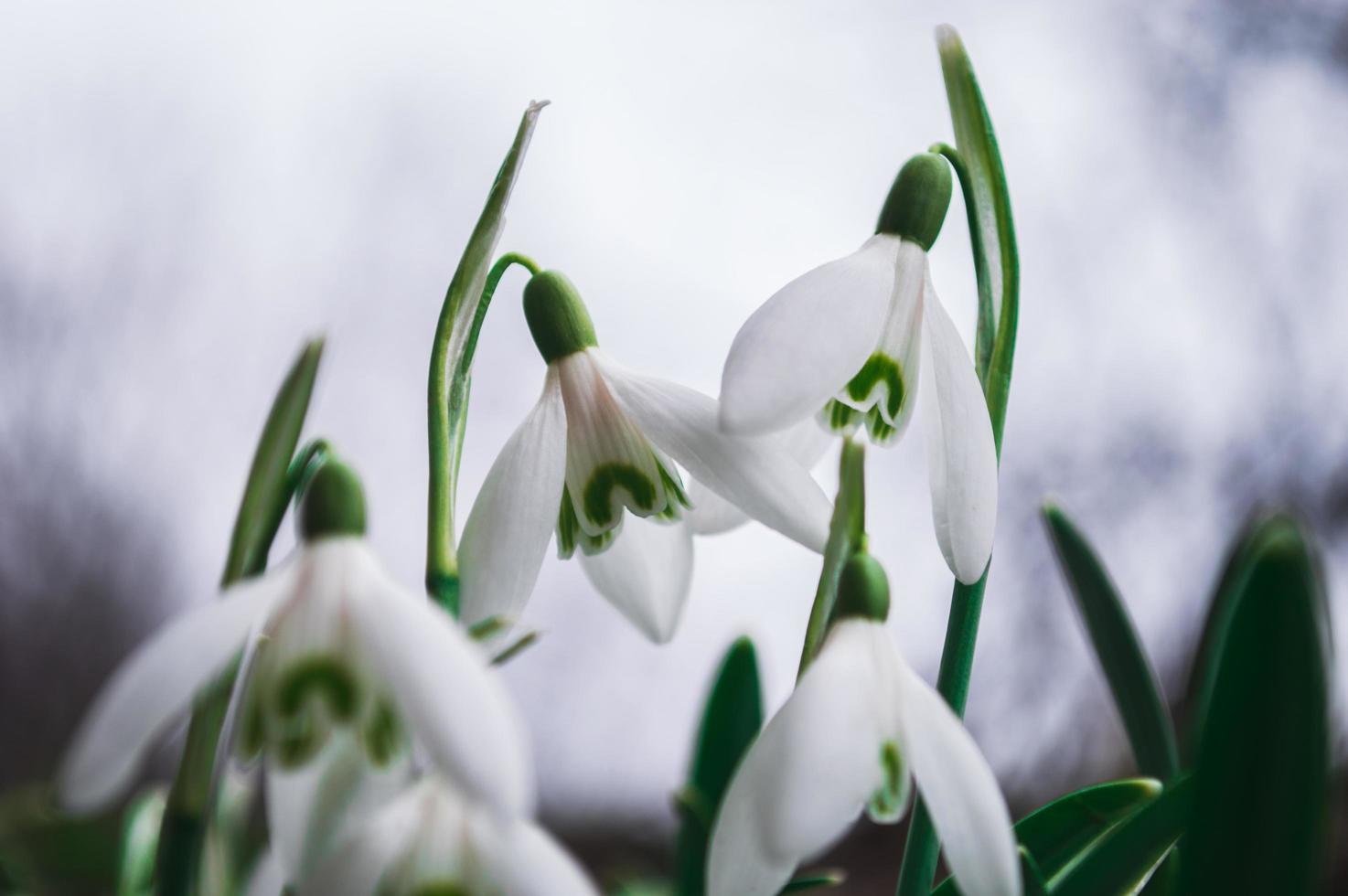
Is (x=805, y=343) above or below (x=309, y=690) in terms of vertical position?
above

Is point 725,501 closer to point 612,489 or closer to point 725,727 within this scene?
point 612,489

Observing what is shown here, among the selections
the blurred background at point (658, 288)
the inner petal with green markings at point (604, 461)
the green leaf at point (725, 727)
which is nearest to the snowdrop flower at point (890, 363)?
the inner petal with green markings at point (604, 461)

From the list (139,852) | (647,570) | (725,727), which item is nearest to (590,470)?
(647,570)

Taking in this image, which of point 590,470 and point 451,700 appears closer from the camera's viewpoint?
point 451,700

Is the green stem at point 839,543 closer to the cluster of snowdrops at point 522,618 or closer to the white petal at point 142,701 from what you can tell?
the cluster of snowdrops at point 522,618

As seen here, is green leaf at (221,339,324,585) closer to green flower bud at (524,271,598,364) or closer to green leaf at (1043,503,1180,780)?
green flower bud at (524,271,598,364)

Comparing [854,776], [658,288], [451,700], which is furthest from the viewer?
[658,288]

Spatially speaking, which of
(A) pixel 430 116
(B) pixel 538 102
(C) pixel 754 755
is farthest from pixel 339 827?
(A) pixel 430 116

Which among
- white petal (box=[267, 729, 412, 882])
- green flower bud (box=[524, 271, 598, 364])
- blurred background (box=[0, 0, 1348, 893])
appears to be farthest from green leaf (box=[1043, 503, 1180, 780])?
blurred background (box=[0, 0, 1348, 893])
